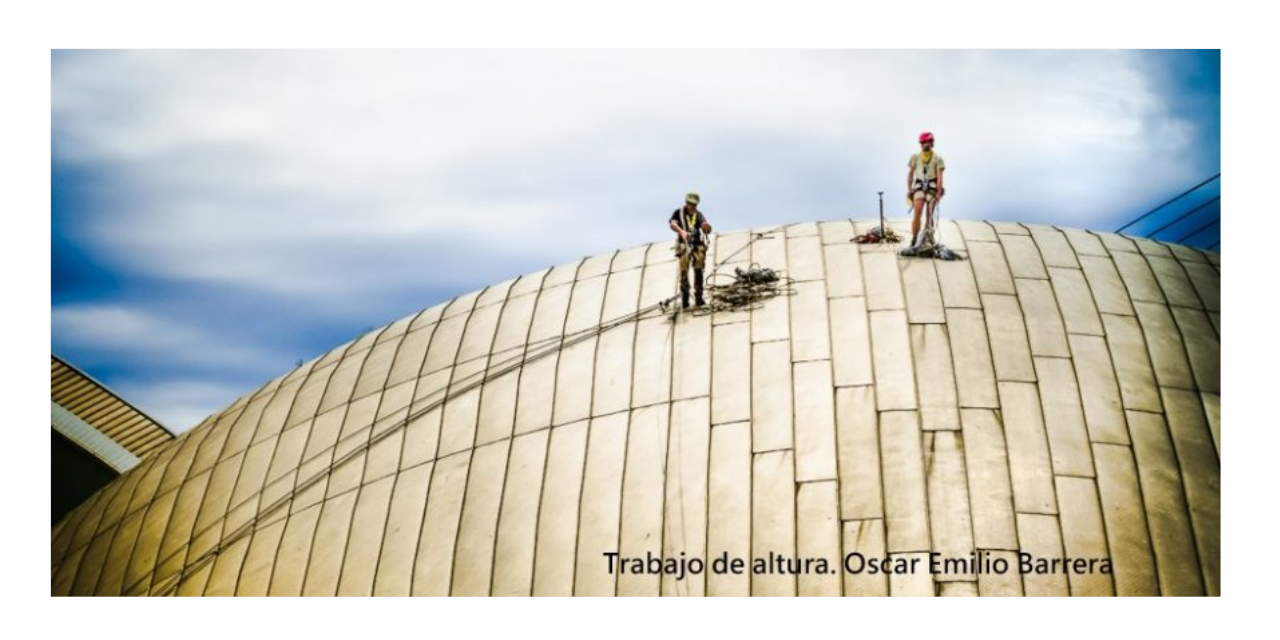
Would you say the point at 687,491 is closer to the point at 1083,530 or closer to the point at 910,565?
the point at 910,565

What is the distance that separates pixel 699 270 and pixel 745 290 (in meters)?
0.78

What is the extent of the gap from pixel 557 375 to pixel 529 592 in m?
3.42

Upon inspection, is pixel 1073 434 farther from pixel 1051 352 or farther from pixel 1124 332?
pixel 1124 332

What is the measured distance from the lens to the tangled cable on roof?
567 inches

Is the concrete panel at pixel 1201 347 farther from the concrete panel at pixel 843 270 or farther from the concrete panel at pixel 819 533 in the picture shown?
the concrete panel at pixel 819 533

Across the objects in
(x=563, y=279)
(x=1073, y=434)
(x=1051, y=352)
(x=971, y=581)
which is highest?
(x=563, y=279)

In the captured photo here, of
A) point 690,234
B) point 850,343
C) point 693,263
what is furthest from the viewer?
point 693,263

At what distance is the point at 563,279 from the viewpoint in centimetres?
1672

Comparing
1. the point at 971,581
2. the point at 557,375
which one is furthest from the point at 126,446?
the point at 971,581

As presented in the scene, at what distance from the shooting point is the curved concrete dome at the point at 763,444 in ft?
37.2

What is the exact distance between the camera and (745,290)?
14.7 m

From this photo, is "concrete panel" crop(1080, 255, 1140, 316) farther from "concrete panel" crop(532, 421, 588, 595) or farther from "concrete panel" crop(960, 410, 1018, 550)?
"concrete panel" crop(532, 421, 588, 595)

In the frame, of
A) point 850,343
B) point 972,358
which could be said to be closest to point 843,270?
point 850,343

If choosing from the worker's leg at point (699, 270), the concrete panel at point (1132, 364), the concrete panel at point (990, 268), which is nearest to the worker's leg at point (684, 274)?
the worker's leg at point (699, 270)
